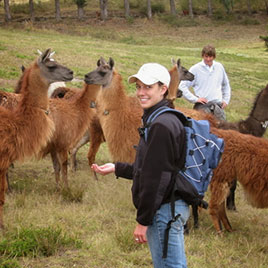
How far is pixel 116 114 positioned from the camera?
7.51 meters

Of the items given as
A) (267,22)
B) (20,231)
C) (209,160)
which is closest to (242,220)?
(20,231)

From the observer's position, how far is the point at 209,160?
3.28 metres

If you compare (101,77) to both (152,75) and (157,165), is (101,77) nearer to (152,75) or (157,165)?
(152,75)

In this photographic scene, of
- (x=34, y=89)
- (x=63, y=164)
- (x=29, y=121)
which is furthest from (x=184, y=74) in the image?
(x=29, y=121)

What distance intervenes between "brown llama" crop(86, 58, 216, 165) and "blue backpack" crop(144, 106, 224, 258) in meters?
4.10

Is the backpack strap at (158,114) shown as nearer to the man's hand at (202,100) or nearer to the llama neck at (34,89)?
the llama neck at (34,89)

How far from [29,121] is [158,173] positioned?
3757 mm

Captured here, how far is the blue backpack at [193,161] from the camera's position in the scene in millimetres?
3076

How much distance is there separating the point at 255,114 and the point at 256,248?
140 inches

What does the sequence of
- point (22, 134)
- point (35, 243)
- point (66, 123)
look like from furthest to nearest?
point (66, 123), point (22, 134), point (35, 243)

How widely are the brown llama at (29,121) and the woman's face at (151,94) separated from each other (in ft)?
10.1

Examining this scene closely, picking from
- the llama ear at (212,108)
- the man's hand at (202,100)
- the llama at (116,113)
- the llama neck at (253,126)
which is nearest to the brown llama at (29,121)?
the llama at (116,113)

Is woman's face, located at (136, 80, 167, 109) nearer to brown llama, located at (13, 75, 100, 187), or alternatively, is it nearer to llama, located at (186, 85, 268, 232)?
brown llama, located at (13, 75, 100, 187)

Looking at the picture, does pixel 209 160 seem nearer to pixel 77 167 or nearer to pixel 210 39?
pixel 77 167
